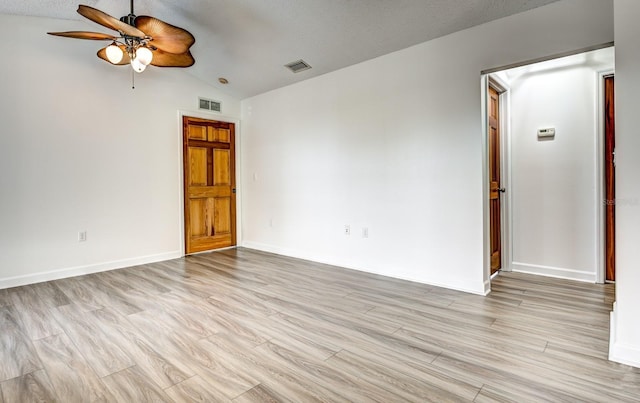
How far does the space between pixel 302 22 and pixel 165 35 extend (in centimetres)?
136

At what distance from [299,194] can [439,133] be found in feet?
7.33

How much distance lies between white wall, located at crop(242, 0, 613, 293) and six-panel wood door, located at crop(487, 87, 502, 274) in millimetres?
744

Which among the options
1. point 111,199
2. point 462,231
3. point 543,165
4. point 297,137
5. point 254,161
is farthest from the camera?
point 254,161

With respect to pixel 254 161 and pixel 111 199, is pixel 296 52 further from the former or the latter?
pixel 111 199

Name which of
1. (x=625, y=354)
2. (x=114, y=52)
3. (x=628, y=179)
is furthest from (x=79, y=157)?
(x=625, y=354)

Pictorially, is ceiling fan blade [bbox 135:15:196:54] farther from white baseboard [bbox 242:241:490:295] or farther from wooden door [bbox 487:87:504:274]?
wooden door [bbox 487:87:504:274]

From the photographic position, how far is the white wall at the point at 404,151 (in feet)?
9.63

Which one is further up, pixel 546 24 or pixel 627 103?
pixel 546 24

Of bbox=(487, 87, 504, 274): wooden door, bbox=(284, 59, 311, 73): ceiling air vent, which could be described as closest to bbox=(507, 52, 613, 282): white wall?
bbox=(487, 87, 504, 274): wooden door

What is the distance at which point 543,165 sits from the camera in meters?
3.79

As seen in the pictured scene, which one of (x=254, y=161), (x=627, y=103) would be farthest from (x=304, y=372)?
(x=254, y=161)

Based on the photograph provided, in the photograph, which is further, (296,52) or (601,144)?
(296,52)

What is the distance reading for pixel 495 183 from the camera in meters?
3.88

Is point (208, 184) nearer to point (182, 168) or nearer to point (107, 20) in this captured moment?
point (182, 168)
